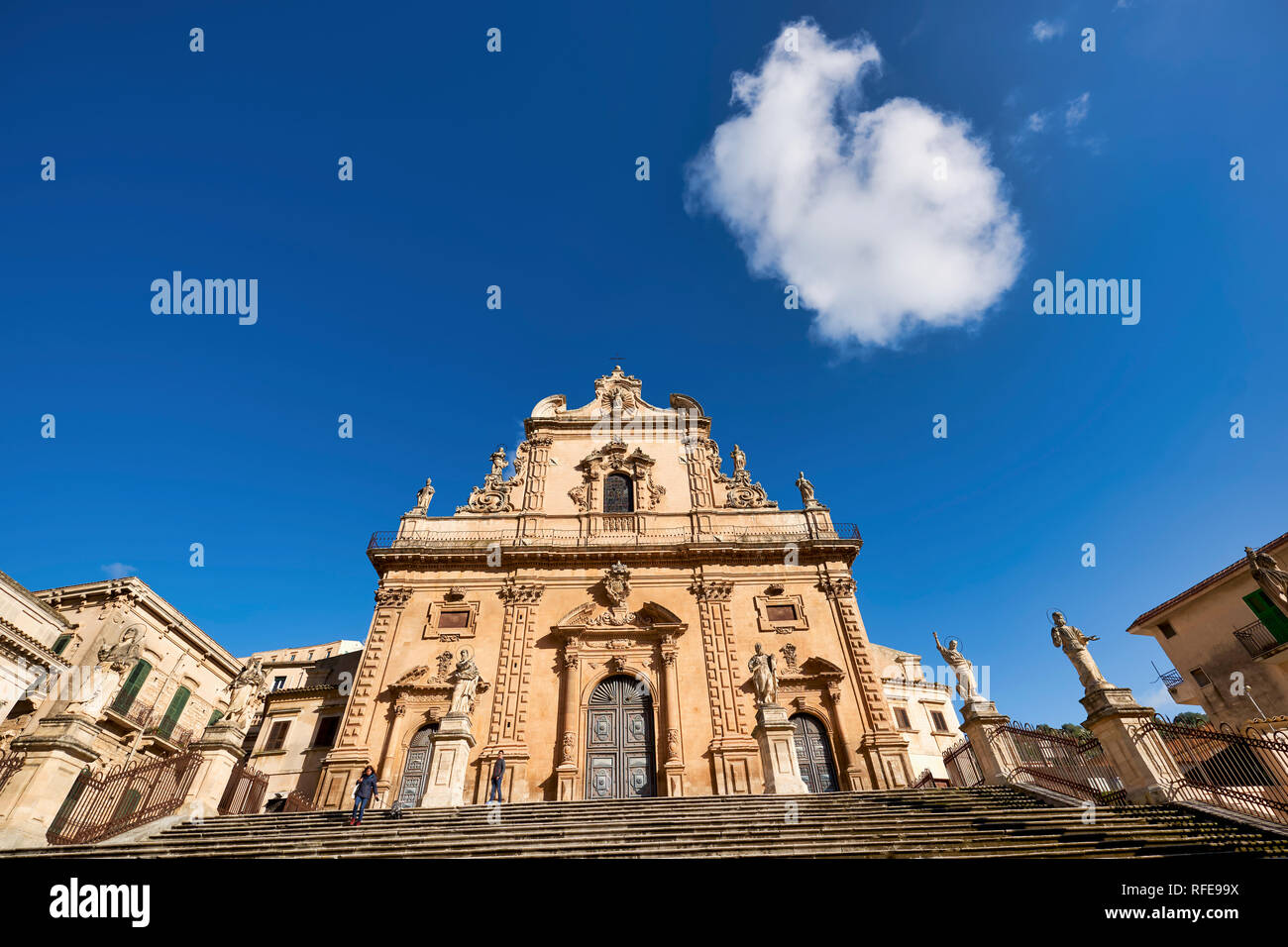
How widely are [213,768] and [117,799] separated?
1.98 metres

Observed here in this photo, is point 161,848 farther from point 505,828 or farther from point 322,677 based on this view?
point 322,677

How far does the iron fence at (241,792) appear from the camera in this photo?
46.6 ft

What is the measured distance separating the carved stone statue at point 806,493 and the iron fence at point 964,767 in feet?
29.9

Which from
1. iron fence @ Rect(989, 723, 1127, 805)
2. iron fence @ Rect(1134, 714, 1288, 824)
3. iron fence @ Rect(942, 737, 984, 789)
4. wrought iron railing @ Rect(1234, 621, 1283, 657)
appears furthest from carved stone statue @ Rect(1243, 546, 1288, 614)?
wrought iron railing @ Rect(1234, 621, 1283, 657)

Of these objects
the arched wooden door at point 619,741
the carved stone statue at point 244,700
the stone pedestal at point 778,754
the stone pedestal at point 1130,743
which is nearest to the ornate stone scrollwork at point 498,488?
the arched wooden door at point 619,741

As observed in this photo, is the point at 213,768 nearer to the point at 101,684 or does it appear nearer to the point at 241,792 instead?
the point at 101,684

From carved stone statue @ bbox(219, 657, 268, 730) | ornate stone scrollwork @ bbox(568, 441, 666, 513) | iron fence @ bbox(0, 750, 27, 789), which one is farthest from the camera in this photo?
ornate stone scrollwork @ bbox(568, 441, 666, 513)

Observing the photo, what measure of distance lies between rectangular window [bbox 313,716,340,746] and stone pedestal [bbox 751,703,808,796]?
16.4 metres

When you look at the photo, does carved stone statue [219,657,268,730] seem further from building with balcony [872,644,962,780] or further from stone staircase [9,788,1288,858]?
building with balcony [872,644,962,780]

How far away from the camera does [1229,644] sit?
21922 mm

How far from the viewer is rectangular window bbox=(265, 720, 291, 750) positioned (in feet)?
70.0

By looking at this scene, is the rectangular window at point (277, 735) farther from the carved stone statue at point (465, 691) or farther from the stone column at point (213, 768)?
the carved stone statue at point (465, 691)
